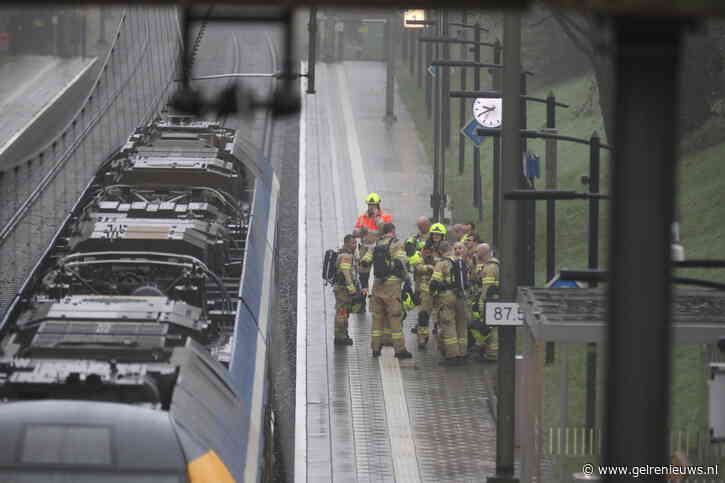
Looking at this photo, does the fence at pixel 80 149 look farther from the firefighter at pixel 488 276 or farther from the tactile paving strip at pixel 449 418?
the firefighter at pixel 488 276

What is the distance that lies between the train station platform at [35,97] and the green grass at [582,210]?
32.3ft

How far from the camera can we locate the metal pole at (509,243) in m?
15.3

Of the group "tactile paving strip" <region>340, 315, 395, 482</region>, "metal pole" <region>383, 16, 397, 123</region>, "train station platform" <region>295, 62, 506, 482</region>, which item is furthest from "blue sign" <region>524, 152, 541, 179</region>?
"metal pole" <region>383, 16, 397, 123</region>

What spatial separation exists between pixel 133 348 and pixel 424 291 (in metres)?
10.6

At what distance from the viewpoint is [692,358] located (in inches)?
761

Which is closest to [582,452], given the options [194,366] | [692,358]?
[194,366]

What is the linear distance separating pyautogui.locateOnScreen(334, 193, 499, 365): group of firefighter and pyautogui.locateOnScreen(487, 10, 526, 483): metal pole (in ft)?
13.0

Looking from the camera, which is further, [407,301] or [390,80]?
[390,80]

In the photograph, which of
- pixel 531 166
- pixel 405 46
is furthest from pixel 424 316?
pixel 405 46

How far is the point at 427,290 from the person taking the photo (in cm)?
2098

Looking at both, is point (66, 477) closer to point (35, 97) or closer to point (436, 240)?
point (436, 240)

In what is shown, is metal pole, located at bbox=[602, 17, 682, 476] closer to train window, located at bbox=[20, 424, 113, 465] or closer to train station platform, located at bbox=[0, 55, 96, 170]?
train window, located at bbox=[20, 424, 113, 465]

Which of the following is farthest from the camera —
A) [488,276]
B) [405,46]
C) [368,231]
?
[405,46]

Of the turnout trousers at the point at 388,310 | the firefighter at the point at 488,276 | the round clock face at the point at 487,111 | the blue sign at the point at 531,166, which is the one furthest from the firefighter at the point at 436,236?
the round clock face at the point at 487,111
